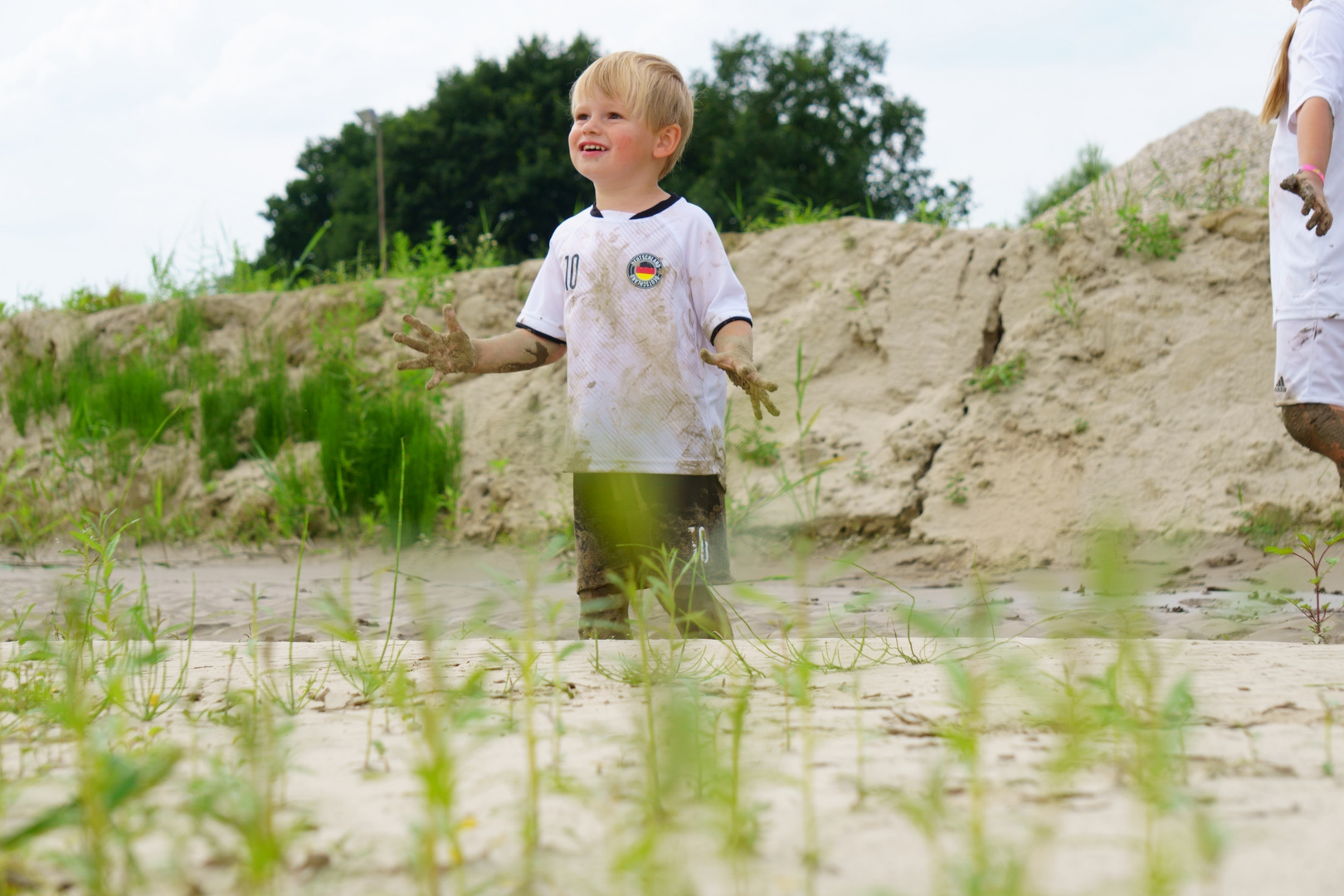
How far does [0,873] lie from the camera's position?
34.3 inches

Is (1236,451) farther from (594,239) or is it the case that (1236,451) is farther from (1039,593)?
(1039,593)

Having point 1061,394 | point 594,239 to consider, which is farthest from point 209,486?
point 1061,394

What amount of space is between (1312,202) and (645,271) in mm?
1828

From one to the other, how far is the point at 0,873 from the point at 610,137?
2.27 meters

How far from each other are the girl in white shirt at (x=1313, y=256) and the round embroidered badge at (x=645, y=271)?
5.85 ft

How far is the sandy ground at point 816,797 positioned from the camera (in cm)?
91

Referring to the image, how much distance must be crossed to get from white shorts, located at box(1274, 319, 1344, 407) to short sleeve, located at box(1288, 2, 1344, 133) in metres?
0.62

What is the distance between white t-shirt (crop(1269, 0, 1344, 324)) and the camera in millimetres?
2910

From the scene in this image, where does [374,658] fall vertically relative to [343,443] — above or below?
below

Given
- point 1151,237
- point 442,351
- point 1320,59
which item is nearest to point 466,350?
point 442,351

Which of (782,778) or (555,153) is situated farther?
(555,153)

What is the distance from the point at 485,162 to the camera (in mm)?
21797

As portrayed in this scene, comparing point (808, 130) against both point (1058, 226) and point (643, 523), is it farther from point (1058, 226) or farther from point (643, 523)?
point (643, 523)

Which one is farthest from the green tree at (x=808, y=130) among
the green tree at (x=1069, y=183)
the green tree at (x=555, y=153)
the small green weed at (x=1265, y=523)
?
the small green weed at (x=1265, y=523)
